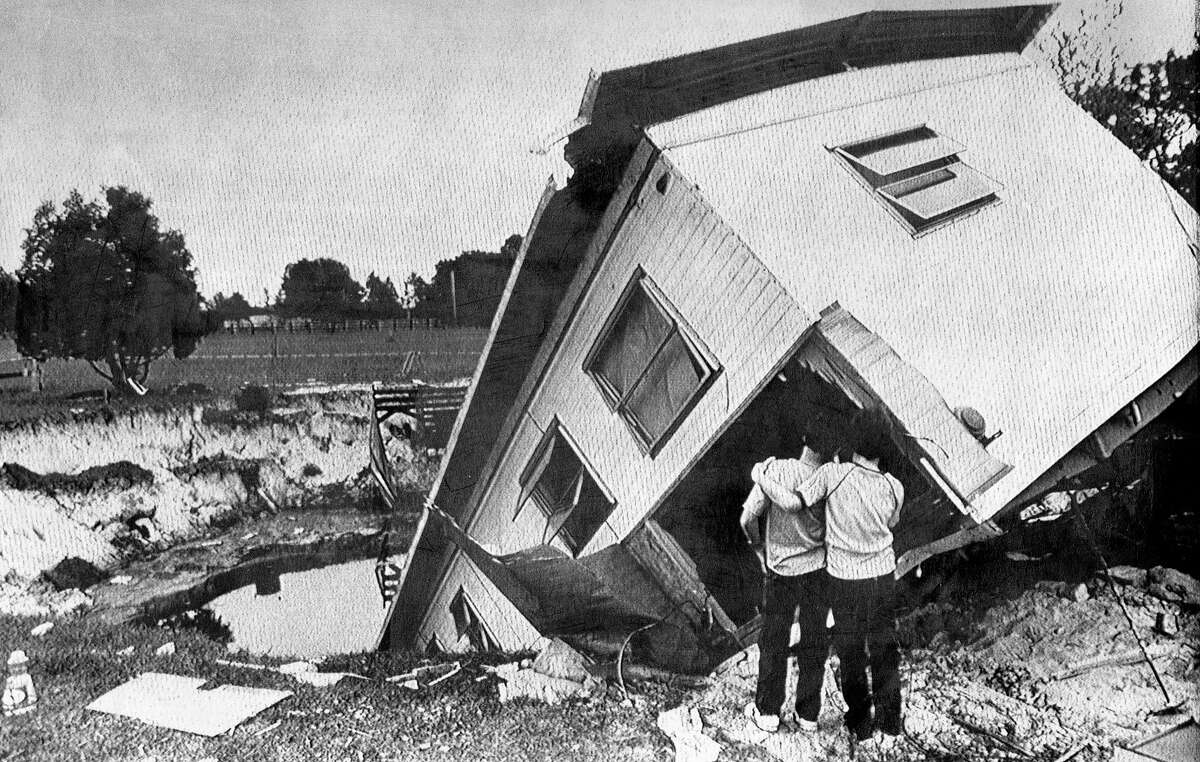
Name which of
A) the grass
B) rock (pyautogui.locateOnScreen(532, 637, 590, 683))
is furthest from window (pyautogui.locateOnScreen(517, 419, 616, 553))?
the grass

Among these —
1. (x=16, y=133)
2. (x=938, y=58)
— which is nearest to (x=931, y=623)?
(x=938, y=58)

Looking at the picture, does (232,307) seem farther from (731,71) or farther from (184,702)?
(731,71)

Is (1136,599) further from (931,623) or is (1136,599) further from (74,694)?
(74,694)

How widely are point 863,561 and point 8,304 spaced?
3861 millimetres

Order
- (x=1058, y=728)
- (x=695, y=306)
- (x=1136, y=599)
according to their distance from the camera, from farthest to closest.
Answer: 1. (x=1136, y=599)
2. (x=1058, y=728)
3. (x=695, y=306)

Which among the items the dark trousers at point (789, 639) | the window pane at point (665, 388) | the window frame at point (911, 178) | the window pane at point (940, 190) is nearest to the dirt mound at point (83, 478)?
the window pane at point (665, 388)

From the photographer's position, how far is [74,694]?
2969mm

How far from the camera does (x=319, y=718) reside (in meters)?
2.93

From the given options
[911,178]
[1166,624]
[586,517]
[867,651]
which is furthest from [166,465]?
[1166,624]

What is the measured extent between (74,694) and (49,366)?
1.47 meters

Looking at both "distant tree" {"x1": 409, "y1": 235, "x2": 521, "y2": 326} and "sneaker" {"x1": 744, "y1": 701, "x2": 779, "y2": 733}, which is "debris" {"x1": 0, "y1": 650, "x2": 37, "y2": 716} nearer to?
"distant tree" {"x1": 409, "y1": 235, "x2": 521, "y2": 326}

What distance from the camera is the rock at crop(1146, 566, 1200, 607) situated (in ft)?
10.4

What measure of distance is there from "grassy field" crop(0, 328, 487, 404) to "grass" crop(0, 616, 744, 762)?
3.87ft

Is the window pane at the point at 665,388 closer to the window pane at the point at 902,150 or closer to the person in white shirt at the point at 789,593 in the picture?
the person in white shirt at the point at 789,593
